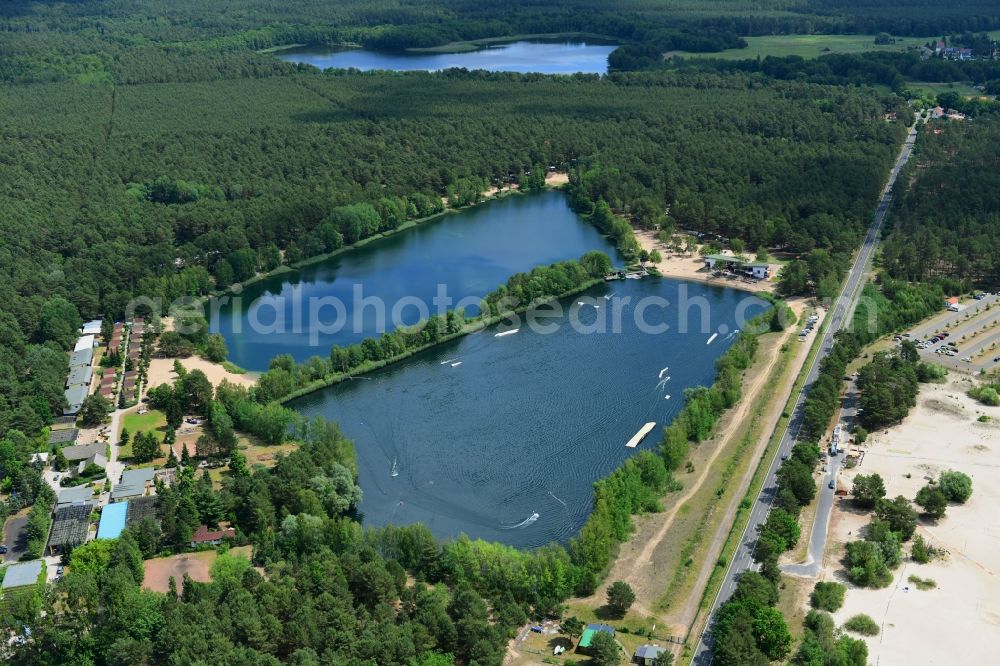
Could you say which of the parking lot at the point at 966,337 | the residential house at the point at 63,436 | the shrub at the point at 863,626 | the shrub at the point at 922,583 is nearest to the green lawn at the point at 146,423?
the residential house at the point at 63,436

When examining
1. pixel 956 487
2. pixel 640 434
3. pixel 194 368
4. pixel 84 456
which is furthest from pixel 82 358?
pixel 956 487

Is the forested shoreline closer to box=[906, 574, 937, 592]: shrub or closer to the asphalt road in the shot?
the asphalt road

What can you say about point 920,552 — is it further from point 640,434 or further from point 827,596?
point 640,434

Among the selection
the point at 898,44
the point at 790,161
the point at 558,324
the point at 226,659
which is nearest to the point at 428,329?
the point at 558,324

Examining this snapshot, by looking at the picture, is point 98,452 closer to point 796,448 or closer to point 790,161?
point 796,448

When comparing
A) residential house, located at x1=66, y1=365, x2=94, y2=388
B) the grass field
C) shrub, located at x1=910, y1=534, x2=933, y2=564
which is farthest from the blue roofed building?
the grass field

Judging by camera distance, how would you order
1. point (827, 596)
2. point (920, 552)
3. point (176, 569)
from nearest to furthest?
point (827, 596) < point (920, 552) < point (176, 569)

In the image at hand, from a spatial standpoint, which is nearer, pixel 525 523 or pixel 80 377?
pixel 525 523
